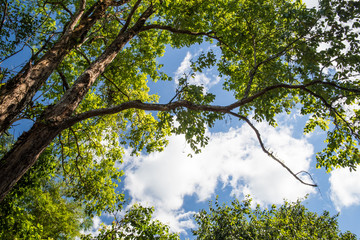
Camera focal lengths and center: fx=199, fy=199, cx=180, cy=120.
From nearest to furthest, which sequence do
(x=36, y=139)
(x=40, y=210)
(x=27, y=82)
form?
(x=36, y=139) < (x=27, y=82) < (x=40, y=210)

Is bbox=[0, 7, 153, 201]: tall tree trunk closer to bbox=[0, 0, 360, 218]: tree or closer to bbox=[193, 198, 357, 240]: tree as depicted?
bbox=[0, 0, 360, 218]: tree

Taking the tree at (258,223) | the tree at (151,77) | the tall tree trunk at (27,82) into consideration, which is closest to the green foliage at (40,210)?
the tree at (151,77)

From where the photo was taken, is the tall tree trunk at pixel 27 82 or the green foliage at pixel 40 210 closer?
the tall tree trunk at pixel 27 82

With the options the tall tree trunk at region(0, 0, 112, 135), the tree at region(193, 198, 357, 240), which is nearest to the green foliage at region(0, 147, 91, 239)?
the tall tree trunk at region(0, 0, 112, 135)

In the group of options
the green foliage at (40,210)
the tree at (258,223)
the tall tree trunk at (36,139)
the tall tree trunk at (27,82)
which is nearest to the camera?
the tall tree trunk at (36,139)

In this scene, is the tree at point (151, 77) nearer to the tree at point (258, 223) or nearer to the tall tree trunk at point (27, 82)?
the tall tree trunk at point (27, 82)

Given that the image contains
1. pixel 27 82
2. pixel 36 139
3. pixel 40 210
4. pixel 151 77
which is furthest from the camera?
pixel 40 210

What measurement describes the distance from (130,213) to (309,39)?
399 inches

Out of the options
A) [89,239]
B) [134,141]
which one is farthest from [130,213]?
[134,141]

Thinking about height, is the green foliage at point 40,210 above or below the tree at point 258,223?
below

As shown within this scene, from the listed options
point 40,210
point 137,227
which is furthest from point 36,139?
point 40,210

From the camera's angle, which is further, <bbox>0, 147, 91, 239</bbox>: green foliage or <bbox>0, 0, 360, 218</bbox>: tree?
<bbox>0, 147, 91, 239</bbox>: green foliage

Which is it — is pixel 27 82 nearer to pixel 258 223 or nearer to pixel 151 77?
pixel 151 77

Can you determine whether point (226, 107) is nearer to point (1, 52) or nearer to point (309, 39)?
point (309, 39)
